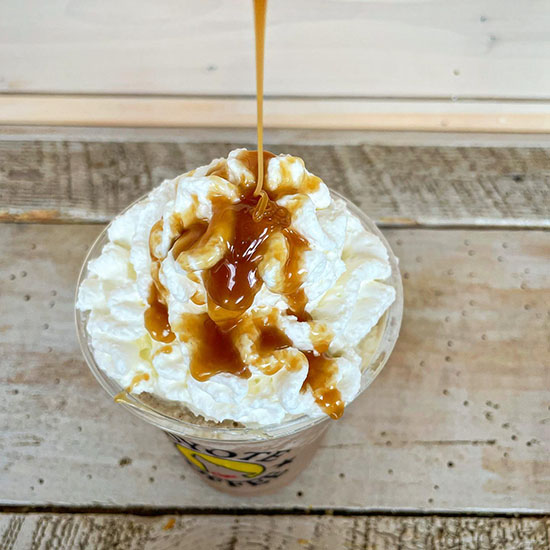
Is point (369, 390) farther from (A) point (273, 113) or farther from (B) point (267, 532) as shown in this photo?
(A) point (273, 113)

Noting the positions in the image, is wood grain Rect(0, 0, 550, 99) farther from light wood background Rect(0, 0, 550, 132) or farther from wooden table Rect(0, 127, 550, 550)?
wooden table Rect(0, 127, 550, 550)

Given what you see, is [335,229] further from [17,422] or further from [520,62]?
[520,62]

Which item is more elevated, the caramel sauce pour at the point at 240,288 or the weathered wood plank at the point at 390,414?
the caramel sauce pour at the point at 240,288

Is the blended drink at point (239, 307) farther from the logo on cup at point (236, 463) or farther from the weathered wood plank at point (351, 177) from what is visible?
the weathered wood plank at point (351, 177)

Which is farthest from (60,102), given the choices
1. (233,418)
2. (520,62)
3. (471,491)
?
(471,491)

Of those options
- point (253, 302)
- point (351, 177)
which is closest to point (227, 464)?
point (253, 302)

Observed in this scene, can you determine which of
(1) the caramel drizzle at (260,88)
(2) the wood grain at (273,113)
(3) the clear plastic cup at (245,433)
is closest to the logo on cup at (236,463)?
(3) the clear plastic cup at (245,433)

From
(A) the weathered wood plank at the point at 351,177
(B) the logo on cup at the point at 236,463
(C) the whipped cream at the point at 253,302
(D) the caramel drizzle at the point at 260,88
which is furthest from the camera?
(A) the weathered wood plank at the point at 351,177
